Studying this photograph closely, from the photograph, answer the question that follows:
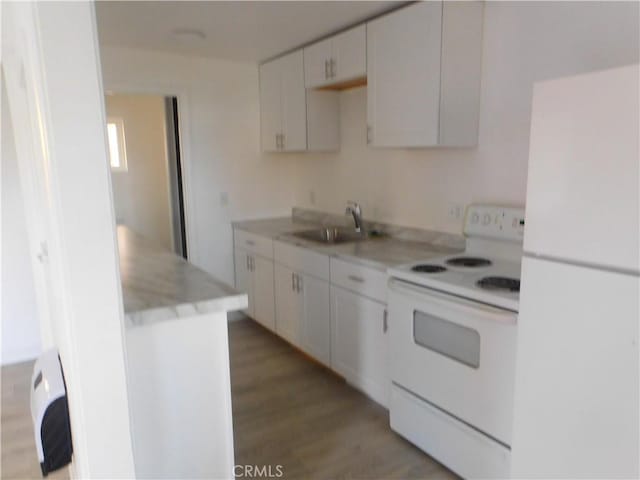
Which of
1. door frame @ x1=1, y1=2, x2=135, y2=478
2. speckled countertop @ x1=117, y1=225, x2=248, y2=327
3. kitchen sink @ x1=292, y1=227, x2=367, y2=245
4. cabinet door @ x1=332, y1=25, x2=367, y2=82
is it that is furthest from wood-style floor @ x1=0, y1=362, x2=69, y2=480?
cabinet door @ x1=332, y1=25, x2=367, y2=82

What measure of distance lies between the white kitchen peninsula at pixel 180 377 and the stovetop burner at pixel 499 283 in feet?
3.42

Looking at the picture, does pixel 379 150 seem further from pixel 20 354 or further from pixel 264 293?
pixel 20 354

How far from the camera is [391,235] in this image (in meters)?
3.26

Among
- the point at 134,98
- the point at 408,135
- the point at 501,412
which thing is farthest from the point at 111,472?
the point at 134,98

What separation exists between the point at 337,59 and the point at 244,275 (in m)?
2.01

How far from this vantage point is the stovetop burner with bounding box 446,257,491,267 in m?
2.37

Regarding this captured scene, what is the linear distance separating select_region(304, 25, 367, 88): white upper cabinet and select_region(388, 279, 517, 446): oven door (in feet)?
4.85

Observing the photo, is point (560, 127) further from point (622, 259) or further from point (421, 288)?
point (421, 288)

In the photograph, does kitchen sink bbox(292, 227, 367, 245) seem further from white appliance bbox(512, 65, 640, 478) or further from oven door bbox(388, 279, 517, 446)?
white appliance bbox(512, 65, 640, 478)

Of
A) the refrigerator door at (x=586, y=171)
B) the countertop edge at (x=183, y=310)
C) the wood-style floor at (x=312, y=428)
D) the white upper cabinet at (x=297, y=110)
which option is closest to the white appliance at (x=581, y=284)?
the refrigerator door at (x=586, y=171)

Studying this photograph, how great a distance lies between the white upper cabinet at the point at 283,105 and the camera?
3.60 metres

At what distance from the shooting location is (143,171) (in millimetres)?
5629

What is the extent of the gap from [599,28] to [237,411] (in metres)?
2.70

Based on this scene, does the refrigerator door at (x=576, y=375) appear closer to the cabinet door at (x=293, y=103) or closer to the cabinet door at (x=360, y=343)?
the cabinet door at (x=360, y=343)
